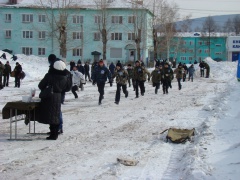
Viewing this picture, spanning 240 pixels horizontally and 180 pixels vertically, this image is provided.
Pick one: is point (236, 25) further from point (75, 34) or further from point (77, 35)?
point (75, 34)

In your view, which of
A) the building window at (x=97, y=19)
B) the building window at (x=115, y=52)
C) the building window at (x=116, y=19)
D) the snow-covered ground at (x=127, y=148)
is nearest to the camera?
the snow-covered ground at (x=127, y=148)

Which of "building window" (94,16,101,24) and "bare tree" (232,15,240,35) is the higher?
"bare tree" (232,15,240,35)

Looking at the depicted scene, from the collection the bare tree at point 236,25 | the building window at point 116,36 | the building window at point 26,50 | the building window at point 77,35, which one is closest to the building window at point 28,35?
the building window at point 26,50

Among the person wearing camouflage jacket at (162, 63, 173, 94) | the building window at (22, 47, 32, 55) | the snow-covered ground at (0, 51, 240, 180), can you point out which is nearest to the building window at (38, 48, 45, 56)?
the building window at (22, 47, 32, 55)

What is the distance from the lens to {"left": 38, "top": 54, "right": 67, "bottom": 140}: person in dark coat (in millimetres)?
9445

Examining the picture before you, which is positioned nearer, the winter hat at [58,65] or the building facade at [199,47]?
the winter hat at [58,65]

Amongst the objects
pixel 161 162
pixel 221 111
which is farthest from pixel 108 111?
pixel 161 162

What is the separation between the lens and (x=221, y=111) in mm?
14133

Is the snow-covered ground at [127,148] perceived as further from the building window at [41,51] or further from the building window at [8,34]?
the building window at [8,34]

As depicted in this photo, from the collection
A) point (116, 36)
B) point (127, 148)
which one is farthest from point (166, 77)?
point (116, 36)

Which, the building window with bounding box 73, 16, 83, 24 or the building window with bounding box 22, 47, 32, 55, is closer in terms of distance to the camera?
the building window with bounding box 73, 16, 83, 24

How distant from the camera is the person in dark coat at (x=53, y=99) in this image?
9445 millimetres

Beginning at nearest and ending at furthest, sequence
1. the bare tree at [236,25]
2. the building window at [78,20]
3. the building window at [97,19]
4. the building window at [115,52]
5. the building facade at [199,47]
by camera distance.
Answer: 1. the building window at [97,19]
2. the building window at [78,20]
3. the building window at [115,52]
4. the building facade at [199,47]
5. the bare tree at [236,25]

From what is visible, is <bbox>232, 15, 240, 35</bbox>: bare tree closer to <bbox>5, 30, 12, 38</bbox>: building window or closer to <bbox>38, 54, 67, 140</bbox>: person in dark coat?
<bbox>5, 30, 12, 38</bbox>: building window
